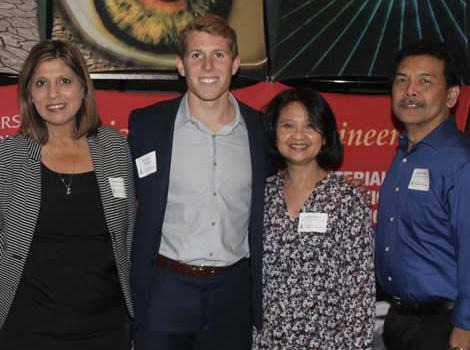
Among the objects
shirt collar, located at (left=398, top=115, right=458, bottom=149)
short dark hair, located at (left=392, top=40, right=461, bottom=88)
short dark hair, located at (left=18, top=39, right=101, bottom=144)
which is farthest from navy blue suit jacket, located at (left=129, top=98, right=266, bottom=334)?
short dark hair, located at (left=392, top=40, right=461, bottom=88)

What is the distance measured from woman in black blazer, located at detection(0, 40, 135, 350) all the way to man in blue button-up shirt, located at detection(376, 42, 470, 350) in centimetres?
116

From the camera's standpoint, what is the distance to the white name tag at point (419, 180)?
7.89 feet

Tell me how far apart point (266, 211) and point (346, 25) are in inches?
54.5

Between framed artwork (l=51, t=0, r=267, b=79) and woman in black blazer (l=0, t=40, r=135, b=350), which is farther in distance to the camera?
framed artwork (l=51, t=0, r=267, b=79)

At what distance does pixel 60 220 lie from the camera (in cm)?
216

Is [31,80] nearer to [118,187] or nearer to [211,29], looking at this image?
[118,187]

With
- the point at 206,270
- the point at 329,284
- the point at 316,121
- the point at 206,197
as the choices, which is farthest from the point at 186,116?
the point at 329,284

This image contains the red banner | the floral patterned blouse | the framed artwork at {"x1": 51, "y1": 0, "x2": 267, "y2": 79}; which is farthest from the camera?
the red banner

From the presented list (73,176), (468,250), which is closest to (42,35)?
(73,176)

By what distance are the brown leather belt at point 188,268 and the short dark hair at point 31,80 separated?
0.62 meters

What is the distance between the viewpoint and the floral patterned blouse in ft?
7.79

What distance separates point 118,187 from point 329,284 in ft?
3.10

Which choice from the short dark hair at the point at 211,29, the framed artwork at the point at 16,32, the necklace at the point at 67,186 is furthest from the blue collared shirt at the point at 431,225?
the framed artwork at the point at 16,32

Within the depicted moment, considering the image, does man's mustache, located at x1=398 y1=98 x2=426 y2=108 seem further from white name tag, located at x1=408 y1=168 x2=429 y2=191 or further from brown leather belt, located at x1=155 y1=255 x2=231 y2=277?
brown leather belt, located at x1=155 y1=255 x2=231 y2=277
